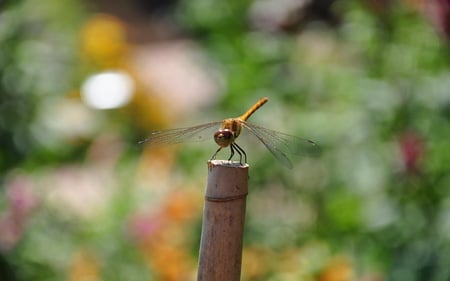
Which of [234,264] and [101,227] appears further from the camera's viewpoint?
[101,227]

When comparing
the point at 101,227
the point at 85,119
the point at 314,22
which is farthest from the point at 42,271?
the point at 85,119

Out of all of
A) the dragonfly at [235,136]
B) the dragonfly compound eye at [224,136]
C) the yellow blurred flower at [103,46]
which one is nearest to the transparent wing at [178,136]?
the dragonfly at [235,136]

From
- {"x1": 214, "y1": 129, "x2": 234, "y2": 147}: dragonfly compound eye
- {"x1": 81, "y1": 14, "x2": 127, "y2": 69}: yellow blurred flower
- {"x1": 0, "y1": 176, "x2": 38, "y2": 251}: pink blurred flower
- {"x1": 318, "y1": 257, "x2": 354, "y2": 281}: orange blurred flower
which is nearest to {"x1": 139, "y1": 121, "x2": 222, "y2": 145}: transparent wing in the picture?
{"x1": 214, "y1": 129, "x2": 234, "y2": 147}: dragonfly compound eye

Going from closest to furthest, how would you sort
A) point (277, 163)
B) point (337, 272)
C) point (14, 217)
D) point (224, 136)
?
point (224, 136) < point (337, 272) < point (14, 217) < point (277, 163)

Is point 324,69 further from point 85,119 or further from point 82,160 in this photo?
point 85,119

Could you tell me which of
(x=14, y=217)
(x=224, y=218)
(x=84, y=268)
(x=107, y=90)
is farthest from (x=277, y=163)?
(x=107, y=90)

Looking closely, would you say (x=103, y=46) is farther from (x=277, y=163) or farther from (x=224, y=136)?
(x=224, y=136)
